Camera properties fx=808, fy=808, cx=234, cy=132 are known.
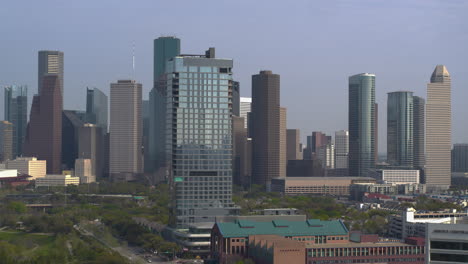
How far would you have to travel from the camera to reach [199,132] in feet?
472

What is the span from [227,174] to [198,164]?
6.00m

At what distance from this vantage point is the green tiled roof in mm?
113500

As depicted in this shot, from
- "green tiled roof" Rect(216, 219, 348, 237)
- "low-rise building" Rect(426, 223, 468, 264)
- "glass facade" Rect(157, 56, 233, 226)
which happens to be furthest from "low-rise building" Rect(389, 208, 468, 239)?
"low-rise building" Rect(426, 223, 468, 264)

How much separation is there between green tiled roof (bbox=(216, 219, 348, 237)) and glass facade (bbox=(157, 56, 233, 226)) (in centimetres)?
2598

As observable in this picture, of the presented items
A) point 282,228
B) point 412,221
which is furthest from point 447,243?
point 412,221

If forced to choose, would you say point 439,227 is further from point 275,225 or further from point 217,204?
point 217,204

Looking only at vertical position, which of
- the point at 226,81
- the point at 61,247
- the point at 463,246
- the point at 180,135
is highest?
the point at 226,81

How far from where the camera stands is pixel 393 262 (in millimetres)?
107250

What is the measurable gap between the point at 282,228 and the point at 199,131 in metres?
34.1

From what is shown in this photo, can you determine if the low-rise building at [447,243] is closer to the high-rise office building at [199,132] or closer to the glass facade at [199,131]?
the high-rise office building at [199,132]

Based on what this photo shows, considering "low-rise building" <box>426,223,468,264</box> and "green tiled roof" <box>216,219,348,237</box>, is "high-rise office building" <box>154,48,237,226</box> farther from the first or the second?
"low-rise building" <box>426,223,468,264</box>

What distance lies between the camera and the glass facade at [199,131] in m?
142

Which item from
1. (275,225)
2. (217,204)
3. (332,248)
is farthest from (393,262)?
(217,204)

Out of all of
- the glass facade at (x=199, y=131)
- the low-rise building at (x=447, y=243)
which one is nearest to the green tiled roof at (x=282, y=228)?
the glass facade at (x=199, y=131)
